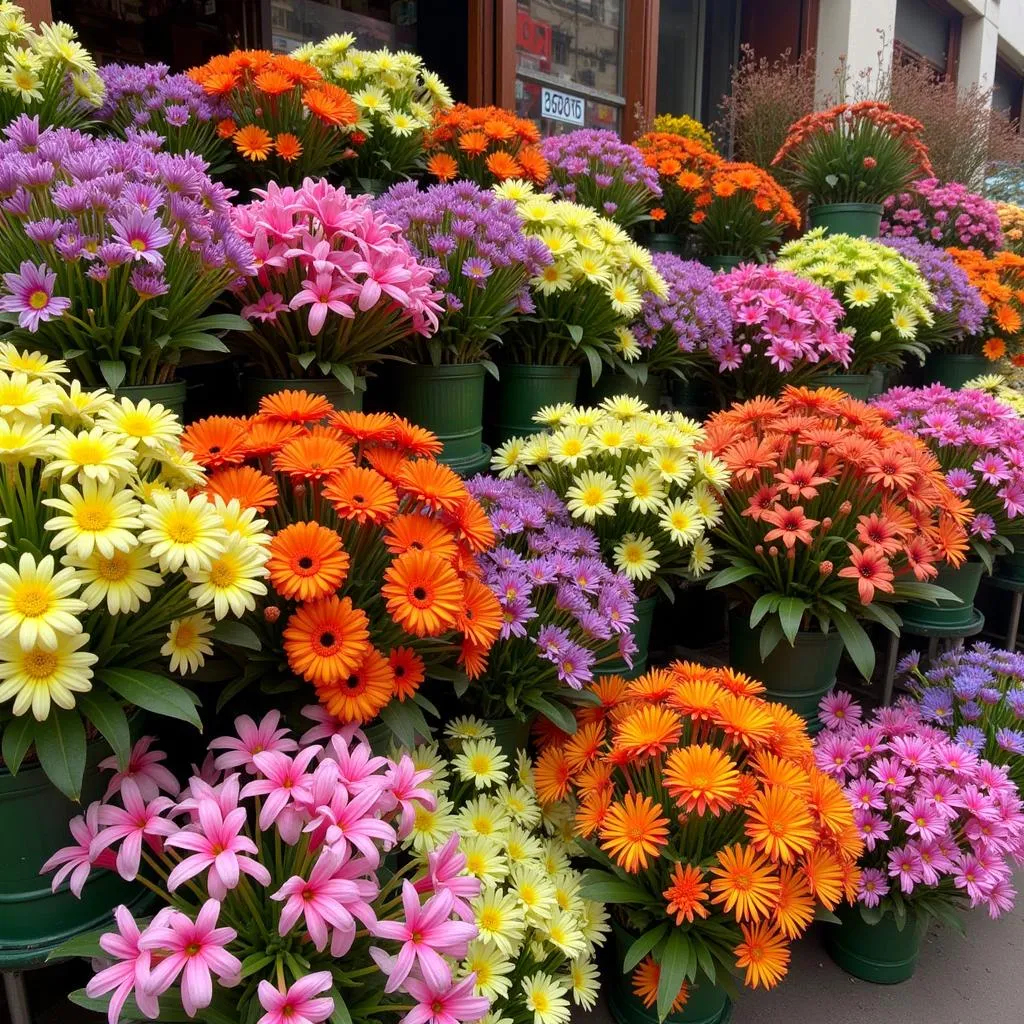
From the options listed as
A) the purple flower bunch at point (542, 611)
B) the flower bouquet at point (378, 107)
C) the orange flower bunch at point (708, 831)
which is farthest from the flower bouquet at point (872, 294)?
the orange flower bunch at point (708, 831)

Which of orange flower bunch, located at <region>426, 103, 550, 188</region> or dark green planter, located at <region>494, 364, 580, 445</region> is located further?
orange flower bunch, located at <region>426, 103, 550, 188</region>

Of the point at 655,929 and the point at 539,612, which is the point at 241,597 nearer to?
the point at 539,612

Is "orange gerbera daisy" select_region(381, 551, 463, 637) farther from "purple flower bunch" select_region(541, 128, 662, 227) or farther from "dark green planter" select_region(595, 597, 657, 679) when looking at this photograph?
"purple flower bunch" select_region(541, 128, 662, 227)

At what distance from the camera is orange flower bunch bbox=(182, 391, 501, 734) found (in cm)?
108

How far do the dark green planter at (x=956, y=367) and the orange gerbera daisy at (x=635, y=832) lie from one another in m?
2.61

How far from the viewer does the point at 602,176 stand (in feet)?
8.33

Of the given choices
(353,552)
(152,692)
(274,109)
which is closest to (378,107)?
(274,109)

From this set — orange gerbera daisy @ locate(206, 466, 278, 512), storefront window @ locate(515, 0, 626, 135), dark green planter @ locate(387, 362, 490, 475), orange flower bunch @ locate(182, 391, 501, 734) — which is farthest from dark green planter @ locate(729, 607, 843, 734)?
storefront window @ locate(515, 0, 626, 135)

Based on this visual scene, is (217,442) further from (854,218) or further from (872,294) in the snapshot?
(854,218)

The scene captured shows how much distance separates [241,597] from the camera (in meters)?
0.94

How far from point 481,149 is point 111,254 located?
1343 millimetres

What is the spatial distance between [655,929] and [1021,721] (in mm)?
1035

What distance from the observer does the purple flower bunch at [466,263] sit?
5.54 feet

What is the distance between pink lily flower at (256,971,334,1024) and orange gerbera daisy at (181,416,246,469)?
2.15ft
